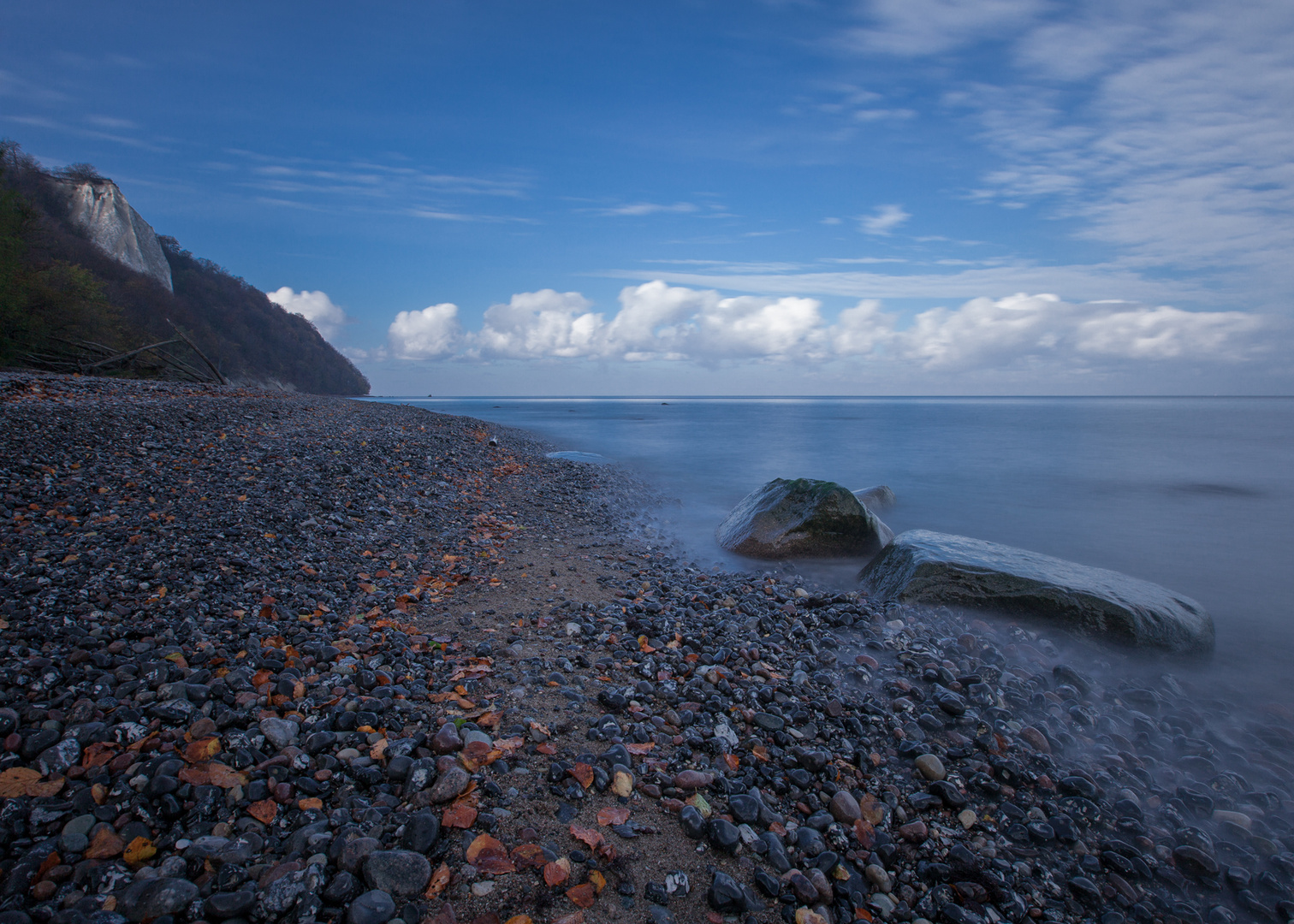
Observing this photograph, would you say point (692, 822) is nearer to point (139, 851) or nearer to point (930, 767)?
point (930, 767)

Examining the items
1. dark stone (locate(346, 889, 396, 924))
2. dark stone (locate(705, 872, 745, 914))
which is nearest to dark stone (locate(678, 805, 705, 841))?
dark stone (locate(705, 872, 745, 914))

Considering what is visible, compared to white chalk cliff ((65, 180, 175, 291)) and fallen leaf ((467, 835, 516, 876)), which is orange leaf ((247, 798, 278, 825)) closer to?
fallen leaf ((467, 835, 516, 876))

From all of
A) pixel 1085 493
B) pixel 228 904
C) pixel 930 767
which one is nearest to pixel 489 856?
pixel 228 904

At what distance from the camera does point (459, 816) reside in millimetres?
2584

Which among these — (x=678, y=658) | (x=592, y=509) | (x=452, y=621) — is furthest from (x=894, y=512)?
(x=452, y=621)

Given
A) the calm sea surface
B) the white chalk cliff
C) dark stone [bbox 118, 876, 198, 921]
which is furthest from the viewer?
the white chalk cliff

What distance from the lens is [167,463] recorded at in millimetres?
7535

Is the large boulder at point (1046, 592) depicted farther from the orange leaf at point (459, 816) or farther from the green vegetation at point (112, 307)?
the green vegetation at point (112, 307)

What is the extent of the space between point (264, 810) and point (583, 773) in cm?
151

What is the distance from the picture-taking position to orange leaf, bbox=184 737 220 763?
2.80 m

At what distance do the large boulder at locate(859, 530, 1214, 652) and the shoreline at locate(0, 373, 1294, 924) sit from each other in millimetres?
504

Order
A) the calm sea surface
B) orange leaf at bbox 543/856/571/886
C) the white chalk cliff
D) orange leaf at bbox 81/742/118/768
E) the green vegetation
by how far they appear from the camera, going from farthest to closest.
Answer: the white chalk cliff, the green vegetation, the calm sea surface, orange leaf at bbox 81/742/118/768, orange leaf at bbox 543/856/571/886

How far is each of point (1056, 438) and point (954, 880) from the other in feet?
126

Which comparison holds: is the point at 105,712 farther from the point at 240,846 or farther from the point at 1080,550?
the point at 1080,550
